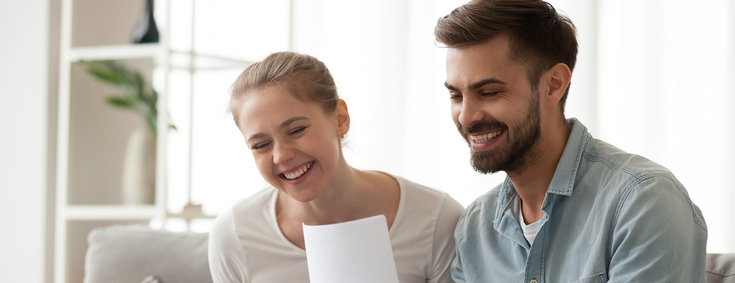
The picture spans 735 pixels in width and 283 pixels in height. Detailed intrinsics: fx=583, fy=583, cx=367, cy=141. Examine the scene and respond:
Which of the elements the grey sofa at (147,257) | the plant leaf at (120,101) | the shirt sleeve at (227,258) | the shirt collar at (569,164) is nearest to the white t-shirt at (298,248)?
the shirt sleeve at (227,258)

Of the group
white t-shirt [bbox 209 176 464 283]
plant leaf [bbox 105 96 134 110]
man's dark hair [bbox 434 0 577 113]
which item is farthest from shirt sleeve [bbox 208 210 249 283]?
plant leaf [bbox 105 96 134 110]

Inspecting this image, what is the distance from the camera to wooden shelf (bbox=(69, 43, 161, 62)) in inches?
87.6

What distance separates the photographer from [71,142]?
2385 mm

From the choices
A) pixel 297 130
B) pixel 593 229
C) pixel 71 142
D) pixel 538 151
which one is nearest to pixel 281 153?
pixel 297 130

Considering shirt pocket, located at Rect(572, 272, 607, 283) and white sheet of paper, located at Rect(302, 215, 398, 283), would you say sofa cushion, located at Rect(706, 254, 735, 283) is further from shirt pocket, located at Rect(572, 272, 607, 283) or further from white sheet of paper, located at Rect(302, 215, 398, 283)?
white sheet of paper, located at Rect(302, 215, 398, 283)

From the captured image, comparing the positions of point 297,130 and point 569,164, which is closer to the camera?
point 569,164

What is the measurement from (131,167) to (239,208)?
3.31 ft

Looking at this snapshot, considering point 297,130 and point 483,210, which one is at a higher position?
point 297,130

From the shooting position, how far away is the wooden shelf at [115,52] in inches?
87.6

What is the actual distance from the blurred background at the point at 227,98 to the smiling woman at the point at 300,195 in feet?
2.30

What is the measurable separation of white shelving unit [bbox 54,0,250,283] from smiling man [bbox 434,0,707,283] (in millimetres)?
1353

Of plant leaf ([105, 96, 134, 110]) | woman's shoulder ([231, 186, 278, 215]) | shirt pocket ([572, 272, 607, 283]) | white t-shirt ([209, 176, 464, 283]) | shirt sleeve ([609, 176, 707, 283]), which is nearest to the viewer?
shirt sleeve ([609, 176, 707, 283])

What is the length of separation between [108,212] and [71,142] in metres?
0.36

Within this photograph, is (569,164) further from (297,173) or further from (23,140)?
(23,140)
